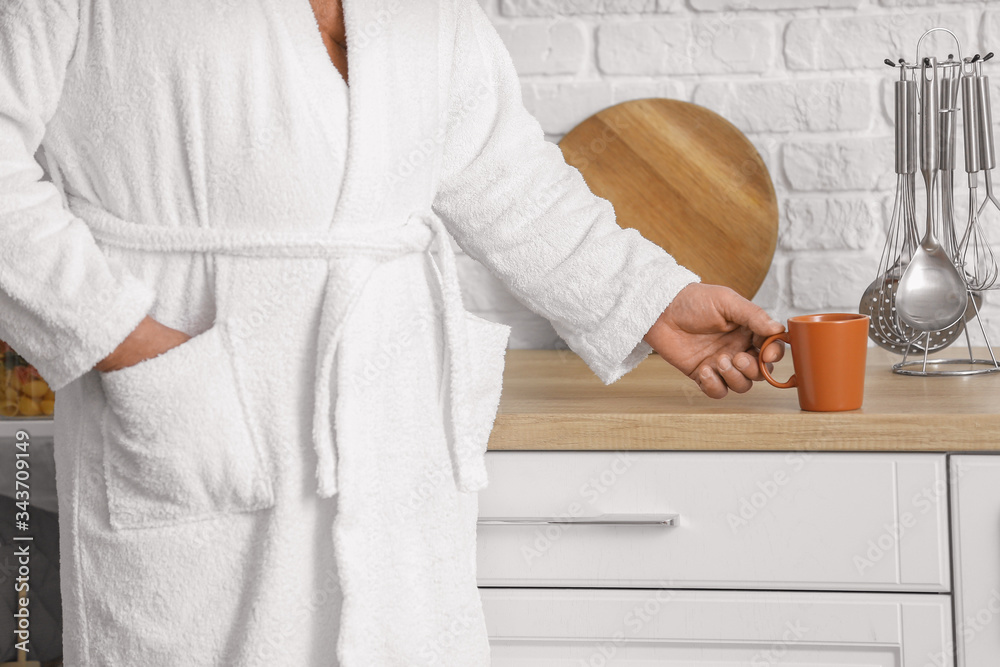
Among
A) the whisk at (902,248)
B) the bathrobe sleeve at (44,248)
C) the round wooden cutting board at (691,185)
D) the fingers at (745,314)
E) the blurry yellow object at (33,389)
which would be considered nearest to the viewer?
the bathrobe sleeve at (44,248)

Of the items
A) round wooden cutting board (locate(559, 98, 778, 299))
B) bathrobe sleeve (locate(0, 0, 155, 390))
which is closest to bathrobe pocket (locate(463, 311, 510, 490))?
bathrobe sleeve (locate(0, 0, 155, 390))

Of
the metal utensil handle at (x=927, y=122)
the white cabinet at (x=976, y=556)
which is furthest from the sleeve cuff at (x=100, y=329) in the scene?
the metal utensil handle at (x=927, y=122)

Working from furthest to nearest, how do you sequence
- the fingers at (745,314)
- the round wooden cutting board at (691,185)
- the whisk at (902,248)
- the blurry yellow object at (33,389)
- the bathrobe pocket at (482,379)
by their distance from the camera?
the round wooden cutting board at (691,185)
the whisk at (902,248)
the blurry yellow object at (33,389)
the fingers at (745,314)
the bathrobe pocket at (482,379)

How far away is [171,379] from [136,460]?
70mm

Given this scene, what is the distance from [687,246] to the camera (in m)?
1.38

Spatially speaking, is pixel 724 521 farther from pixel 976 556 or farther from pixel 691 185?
pixel 691 185

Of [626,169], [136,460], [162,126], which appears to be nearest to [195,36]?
[162,126]

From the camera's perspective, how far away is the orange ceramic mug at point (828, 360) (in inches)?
35.1

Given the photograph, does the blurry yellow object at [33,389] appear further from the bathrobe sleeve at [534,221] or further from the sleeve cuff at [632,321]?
the sleeve cuff at [632,321]

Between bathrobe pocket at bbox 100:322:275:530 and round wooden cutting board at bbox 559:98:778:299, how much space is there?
821 millimetres

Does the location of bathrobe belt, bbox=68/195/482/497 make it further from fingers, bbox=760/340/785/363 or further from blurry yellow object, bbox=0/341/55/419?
blurry yellow object, bbox=0/341/55/419

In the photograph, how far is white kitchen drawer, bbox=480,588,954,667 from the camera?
2.97ft

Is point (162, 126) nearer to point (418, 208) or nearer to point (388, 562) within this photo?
point (418, 208)

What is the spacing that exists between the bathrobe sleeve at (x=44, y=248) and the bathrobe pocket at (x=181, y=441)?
0.04m
